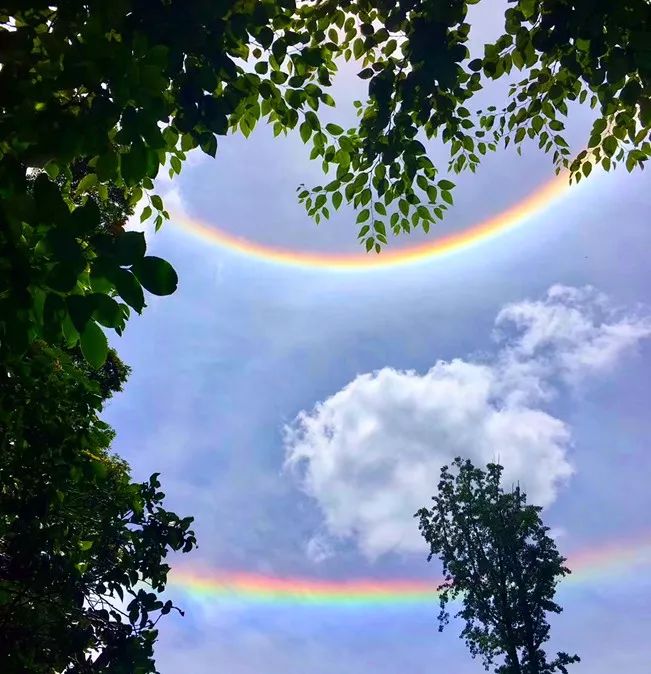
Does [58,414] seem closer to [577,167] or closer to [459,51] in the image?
[459,51]

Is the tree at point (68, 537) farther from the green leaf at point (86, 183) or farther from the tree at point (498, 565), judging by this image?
the tree at point (498, 565)

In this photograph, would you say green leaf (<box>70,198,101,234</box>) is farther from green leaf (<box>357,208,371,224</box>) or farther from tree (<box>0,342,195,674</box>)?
green leaf (<box>357,208,371,224</box>)

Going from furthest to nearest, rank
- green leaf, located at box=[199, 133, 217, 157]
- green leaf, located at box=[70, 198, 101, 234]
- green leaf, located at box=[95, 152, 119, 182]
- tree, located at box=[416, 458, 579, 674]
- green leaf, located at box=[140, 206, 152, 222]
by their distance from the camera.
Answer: tree, located at box=[416, 458, 579, 674] < green leaf, located at box=[140, 206, 152, 222] < green leaf, located at box=[199, 133, 217, 157] < green leaf, located at box=[95, 152, 119, 182] < green leaf, located at box=[70, 198, 101, 234]

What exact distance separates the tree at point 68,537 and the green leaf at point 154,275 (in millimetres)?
2613

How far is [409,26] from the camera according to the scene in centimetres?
437

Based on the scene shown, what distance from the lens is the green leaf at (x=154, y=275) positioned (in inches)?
68.2

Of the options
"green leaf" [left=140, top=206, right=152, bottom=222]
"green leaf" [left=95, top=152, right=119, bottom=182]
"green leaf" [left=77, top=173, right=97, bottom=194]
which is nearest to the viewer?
"green leaf" [left=95, top=152, right=119, bottom=182]

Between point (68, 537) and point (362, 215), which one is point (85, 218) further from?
point (68, 537)

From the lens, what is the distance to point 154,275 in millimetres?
1735

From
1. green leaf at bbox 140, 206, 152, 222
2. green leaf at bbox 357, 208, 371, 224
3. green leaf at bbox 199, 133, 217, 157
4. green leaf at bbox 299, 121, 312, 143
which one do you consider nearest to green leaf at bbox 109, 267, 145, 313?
green leaf at bbox 199, 133, 217, 157

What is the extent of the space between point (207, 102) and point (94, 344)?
7.48 ft

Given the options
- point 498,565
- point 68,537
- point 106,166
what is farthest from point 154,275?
point 498,565

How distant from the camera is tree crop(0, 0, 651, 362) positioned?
180 centimetres

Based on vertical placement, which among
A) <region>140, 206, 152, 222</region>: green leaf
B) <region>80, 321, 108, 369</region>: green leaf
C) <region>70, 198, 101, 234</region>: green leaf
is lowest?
<region>80, 321, 108, 369</region>: green leaf
